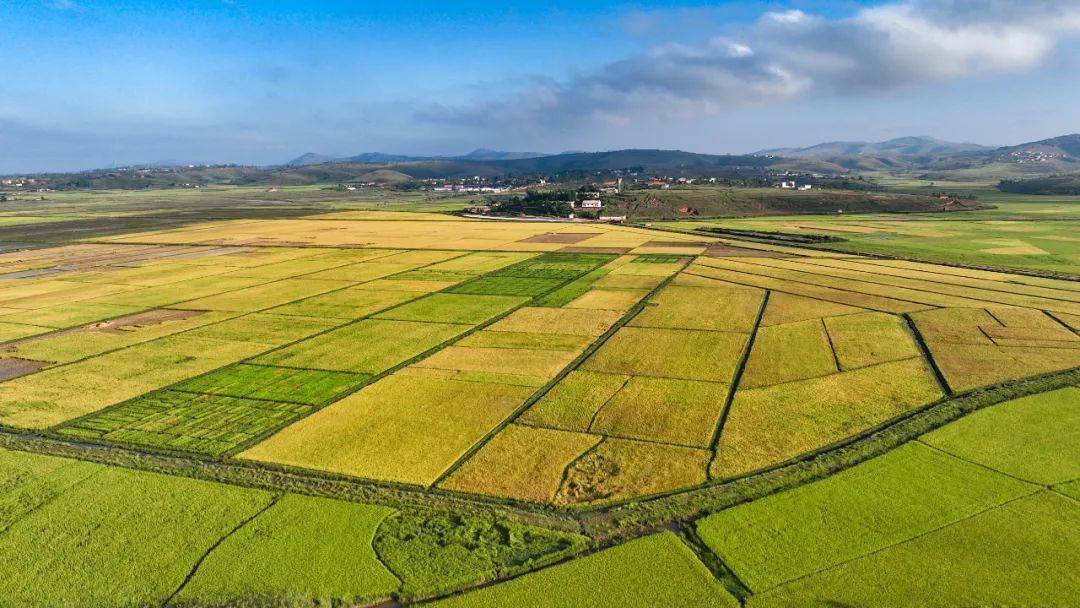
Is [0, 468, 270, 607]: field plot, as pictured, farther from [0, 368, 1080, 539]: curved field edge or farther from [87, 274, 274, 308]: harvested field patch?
[87, 274, 274, 308]: harvested field patch

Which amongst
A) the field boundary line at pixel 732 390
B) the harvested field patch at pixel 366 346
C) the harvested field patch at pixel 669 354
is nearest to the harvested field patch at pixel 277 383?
the harvested field patch at pixel 366 346

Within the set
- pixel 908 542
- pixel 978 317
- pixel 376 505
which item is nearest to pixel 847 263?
pixel 978 317

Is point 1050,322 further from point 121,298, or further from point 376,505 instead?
point 121,298

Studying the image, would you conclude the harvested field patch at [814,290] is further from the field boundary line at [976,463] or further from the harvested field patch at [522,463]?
the harvested field patch at [522,463]

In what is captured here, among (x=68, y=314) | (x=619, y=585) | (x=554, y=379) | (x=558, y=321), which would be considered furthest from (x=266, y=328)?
(x=619, y=585)

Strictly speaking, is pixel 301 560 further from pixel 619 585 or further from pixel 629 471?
pixel 629 471
